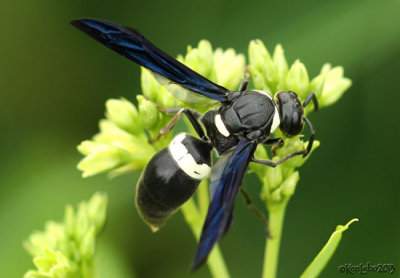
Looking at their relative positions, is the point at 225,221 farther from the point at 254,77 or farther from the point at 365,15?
the point at 365,15

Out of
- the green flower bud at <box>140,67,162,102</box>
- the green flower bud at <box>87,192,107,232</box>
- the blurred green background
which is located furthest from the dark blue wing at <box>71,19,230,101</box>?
the blurred green background

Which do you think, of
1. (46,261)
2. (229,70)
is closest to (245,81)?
(229,70)

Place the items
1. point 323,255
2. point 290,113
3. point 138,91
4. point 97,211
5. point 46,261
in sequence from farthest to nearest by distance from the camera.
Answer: point 138,91, point 97,211, point 46,261, point 290,113, point 323,255

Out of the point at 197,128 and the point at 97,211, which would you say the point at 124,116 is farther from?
the point at 97,211

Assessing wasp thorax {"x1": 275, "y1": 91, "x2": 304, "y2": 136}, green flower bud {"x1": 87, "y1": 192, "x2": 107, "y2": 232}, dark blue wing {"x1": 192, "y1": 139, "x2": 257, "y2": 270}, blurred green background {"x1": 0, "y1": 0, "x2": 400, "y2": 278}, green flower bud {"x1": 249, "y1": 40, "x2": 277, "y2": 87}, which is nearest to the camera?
dark blue wing {"x1": 192, "y1": 139, "x2": 257, "y2": 270}

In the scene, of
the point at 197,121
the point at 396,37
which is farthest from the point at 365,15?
the point at 197,121

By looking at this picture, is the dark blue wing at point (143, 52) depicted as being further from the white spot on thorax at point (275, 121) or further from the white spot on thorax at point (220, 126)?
the white spot on thorax at point (275, 121)

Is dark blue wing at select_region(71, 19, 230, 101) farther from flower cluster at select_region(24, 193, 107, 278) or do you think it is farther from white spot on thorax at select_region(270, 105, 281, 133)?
flower cluster at select_region(24, 193, 107, 278)
